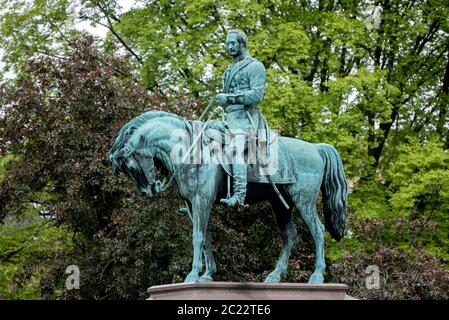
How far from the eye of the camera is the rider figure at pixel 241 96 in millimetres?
16500

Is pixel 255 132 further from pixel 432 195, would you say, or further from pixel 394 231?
pixel 432 195

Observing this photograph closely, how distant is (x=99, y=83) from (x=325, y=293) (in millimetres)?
11290

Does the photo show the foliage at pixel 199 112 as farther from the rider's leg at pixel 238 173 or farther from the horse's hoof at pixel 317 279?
the rider's leg at pixel 238 173

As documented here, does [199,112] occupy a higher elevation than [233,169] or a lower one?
higher

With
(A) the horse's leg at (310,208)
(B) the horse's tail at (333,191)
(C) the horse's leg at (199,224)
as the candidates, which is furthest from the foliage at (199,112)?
(C) the horse's leg at (199,224)

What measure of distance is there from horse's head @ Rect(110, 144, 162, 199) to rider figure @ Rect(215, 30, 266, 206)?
126cm

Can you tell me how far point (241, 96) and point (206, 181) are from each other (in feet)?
5.08

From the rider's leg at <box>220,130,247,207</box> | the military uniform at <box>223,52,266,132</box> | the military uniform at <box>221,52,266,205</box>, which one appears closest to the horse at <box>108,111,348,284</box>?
the rider's leg at <box>220,130,247,207</box>

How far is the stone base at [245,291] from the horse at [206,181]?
0.34m

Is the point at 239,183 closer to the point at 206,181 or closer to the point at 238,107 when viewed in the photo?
the point at 206,181

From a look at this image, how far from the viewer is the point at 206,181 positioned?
1620 centimetres

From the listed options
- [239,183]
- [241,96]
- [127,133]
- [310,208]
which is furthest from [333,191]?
[127,133]

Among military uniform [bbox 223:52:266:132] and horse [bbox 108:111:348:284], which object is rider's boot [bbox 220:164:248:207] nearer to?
horse [bbox 108:111:348:284]

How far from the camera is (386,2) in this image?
3244cm
